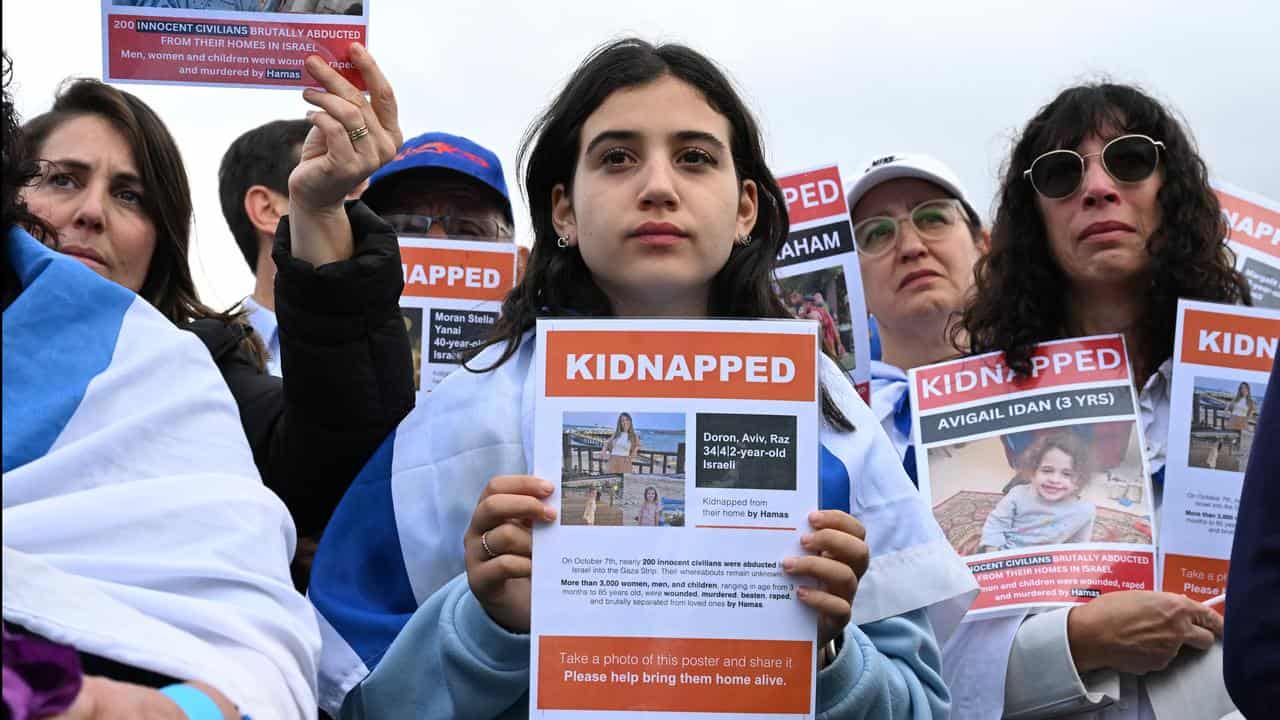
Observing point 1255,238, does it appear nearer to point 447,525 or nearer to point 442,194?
point 442,194

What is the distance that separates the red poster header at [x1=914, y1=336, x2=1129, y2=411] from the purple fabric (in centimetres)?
294

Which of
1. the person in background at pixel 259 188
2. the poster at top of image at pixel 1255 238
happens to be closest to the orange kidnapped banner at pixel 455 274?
the person in background at pixel 259 188

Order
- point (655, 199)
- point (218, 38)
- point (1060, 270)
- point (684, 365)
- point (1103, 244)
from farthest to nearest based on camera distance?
1. point (1060, 270)
2. point (1103, 244)
3. point (655, 199)
4. point (218, 38)
5. point (684, 365)

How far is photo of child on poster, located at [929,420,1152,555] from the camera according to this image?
3.76 metres

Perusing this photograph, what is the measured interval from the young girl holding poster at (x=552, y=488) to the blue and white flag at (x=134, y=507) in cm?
36

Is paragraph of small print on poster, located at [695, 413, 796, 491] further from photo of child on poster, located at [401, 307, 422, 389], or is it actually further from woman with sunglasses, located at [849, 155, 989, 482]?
woman with sunglasses, located at [849, 155, 989, 482]

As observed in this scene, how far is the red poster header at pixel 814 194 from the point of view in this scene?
4801mm

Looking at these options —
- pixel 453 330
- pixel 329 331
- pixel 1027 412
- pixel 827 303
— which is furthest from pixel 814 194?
pixel 329 331

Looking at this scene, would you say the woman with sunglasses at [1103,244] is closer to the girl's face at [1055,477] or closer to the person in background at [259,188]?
the girl's face at [1055,477]

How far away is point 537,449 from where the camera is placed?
2.64m

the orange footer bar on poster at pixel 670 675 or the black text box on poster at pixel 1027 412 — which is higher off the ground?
the black text box on poster at pixel 1027 412

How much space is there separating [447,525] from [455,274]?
146cm

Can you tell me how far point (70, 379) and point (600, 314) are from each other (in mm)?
1308

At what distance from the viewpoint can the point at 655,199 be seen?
317 centimetres
